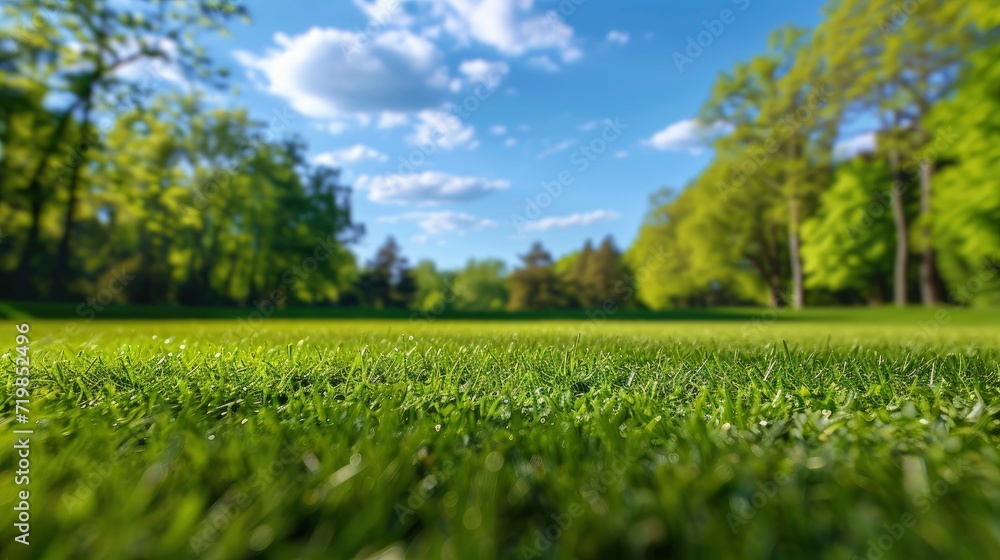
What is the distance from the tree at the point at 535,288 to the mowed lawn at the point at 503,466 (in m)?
54.4

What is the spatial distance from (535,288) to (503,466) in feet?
190

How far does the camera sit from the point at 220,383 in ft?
7.42

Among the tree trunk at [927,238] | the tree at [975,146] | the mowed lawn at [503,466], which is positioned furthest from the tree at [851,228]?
the mowed lawn at [503,466]

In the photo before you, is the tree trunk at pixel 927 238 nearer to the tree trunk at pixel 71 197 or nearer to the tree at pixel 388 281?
the tree trunk at pixel 71 197

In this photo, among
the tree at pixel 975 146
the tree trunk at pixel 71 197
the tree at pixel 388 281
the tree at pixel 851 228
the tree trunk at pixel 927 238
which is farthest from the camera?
the tree at pixel 388 281

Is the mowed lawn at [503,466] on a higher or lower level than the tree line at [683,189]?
lower

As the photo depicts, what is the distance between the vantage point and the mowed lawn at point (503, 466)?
2.86ft

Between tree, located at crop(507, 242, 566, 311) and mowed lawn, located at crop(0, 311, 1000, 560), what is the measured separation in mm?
54360

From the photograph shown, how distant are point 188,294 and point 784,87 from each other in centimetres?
3456

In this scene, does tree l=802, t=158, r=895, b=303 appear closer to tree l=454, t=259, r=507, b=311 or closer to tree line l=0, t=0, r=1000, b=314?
tree line l=0, t=0, r=1000, b=314

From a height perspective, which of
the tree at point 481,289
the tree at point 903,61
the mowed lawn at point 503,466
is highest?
the tree at point 903,61

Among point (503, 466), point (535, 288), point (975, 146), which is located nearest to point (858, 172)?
point (975, 146)

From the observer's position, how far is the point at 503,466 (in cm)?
124

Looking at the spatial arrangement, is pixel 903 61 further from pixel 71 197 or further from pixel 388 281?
pixel 388 281
